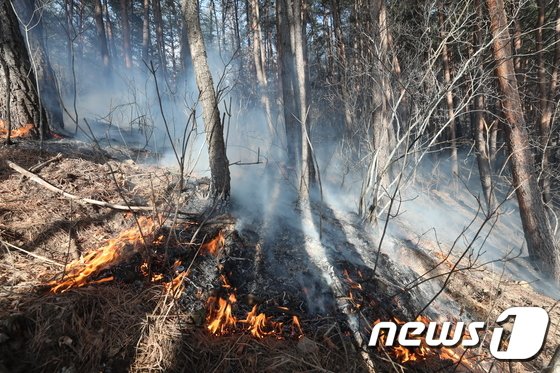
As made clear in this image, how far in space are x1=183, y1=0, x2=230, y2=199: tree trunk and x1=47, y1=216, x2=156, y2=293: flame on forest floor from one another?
1.30 m

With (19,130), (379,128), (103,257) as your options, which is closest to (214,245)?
(103,257)

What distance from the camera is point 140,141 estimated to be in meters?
8.50

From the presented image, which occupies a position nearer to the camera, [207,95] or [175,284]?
[175,284]

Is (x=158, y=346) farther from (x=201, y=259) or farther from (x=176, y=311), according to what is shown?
(x=201, y=259)

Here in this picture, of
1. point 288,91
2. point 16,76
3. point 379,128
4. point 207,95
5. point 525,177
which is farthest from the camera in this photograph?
point 288,91

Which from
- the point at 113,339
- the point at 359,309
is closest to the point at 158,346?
the point at 113,339

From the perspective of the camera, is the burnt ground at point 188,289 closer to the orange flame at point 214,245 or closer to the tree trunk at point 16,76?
the orange flame at point 214,245

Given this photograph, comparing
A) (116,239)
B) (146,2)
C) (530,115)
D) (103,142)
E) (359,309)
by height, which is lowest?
(359,309)

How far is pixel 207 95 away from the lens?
165 inches

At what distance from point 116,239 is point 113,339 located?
129 cm

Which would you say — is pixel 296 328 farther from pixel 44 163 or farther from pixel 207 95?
pixel 44 163

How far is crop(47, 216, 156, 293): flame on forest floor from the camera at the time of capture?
2.26 metres

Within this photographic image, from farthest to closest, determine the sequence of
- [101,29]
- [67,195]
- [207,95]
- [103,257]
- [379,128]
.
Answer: [101,29] < [379,128] < [207,95] < [67,195] < [103,257]

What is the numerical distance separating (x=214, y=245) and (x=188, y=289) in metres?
0.77
